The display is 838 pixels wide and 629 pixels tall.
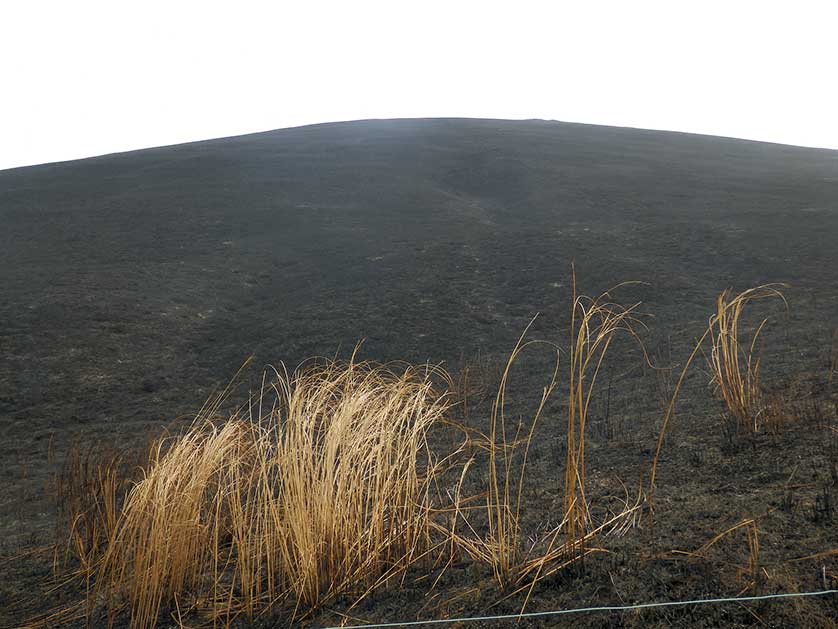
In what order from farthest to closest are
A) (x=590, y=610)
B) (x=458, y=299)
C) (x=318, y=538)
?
1. (x=458, y=299)
2. (x=318, y=538)
3. (x=590, y=610)

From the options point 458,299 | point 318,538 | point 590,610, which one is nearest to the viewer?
point 590,610

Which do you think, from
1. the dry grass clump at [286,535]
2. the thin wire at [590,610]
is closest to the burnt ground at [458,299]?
the thin wire at [590,610]

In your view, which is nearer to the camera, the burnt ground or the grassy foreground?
the grassy foreground

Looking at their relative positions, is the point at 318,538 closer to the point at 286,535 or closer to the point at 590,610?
the point at 286,535

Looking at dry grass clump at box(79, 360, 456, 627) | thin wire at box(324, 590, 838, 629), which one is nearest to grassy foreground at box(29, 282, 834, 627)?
dry grass clump at box(79, 360, 456, 627)

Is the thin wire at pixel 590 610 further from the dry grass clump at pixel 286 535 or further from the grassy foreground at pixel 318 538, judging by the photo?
the dry grass clump at pixel 286 535

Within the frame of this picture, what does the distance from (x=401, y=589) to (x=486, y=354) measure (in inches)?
187

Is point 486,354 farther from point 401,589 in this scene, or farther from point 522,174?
point 522,174

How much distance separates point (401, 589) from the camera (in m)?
2.53

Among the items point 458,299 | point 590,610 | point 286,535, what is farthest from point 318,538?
point 458,299

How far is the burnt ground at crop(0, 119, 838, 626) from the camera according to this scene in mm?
2576

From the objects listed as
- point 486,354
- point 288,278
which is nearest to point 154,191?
point 288,278

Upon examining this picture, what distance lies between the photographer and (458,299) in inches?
Answer: 356

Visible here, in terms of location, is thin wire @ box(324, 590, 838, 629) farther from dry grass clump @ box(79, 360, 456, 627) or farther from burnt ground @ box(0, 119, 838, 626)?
dry grass clump @ box(79, 360, 456, 627)
